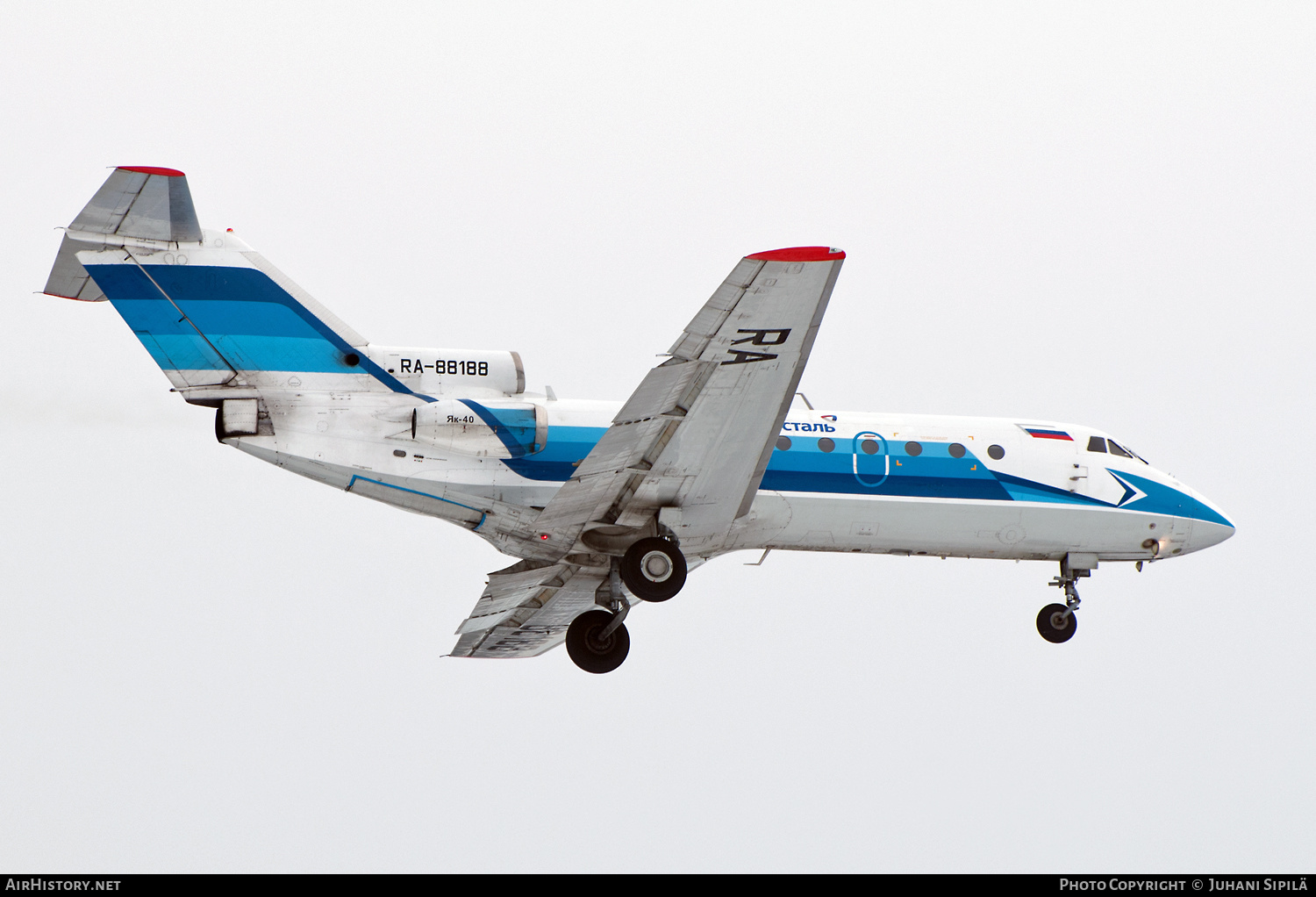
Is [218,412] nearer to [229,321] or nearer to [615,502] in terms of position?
[229,321]

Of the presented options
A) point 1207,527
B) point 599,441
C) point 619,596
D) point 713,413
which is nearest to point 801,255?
point 713,413

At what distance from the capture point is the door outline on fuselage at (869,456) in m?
20.6

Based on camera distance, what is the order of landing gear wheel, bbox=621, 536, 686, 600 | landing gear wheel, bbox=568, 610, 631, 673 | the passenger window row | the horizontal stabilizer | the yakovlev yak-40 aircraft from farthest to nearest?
landing gear wheel, bbox=568, 610, 631, 673
the passenger window row
landing gear wheel, bbox=621, 536, 686, 600
the horizontal stabilizer
the yakovlev yak-40 aircraft

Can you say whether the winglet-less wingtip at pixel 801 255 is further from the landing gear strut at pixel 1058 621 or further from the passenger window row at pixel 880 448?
the landing gear strut at pixel 1058 621

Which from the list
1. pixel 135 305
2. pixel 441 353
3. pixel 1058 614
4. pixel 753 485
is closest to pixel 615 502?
pixel 753 485

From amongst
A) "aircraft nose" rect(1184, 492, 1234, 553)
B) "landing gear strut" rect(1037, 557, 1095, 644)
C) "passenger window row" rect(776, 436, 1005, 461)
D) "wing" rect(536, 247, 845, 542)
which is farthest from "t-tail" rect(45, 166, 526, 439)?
"aircraft nose" rect(1184, 492, 1234, 553)

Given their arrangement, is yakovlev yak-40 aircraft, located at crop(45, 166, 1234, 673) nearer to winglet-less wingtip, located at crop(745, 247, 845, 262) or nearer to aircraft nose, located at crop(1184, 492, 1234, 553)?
winglet-less wingtip, located at crop(745, 247, 845, 262)

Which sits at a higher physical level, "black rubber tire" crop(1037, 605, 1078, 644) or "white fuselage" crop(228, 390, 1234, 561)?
"white fuselage" crop(228, 390, 1234, 561)

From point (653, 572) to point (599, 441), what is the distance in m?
2.24

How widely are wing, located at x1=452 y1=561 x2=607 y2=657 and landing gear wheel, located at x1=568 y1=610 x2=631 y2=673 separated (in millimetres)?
828

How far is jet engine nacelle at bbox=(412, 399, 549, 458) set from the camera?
18.9 meters

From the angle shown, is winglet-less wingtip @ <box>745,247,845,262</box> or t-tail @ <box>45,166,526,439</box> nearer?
winglet-less wingtip @ <box>745,247,845,262</box>

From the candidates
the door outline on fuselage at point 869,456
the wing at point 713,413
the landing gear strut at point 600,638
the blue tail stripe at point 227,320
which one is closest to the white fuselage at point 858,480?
the door outline on fuselage at point 869,456

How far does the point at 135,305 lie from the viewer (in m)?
18.4
